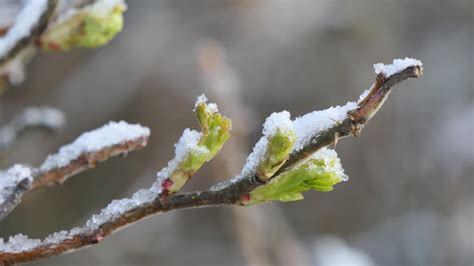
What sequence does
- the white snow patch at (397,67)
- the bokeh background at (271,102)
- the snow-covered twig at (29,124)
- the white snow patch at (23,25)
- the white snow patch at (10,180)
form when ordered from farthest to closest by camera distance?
the bokeh background at (271,102) < the snow-covered twig at (29,124) < the white snow patch at (23,25) < the white snow patch at (10,180) < the white snow patch at (397,67)

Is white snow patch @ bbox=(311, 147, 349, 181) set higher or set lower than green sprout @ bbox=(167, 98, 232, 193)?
lower

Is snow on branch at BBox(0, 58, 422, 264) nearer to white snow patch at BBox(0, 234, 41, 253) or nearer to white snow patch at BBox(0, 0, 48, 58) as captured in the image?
white snow patch at BBox(0, 234, 41, 253)

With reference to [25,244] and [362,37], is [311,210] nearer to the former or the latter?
[362,37]

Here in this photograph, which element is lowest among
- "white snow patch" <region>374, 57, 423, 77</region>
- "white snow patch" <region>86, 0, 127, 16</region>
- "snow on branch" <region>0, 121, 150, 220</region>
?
"white snow patch" <region>374, 57, 423, 77</region>

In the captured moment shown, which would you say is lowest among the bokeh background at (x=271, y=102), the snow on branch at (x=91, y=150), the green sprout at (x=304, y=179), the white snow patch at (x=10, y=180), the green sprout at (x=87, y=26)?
the green sprout at (x=304, y=179)

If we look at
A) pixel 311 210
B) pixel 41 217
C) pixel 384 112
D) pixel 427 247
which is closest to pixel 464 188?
pixel 427 247

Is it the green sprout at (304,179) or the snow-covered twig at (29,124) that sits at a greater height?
the snow-covered twig at (29,124)

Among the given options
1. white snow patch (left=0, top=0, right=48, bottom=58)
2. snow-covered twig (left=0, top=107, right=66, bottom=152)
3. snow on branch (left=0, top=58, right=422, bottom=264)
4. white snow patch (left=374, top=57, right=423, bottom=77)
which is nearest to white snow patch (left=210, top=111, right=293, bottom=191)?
snow on branch (left=0, top=58, right=422, bottom=264)

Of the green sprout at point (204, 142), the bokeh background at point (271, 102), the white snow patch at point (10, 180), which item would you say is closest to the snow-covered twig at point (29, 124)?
the white snow patch at point (10, 180)

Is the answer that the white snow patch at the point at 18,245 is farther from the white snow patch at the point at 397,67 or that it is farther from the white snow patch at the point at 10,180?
the white snow patch at the point at 397,67
